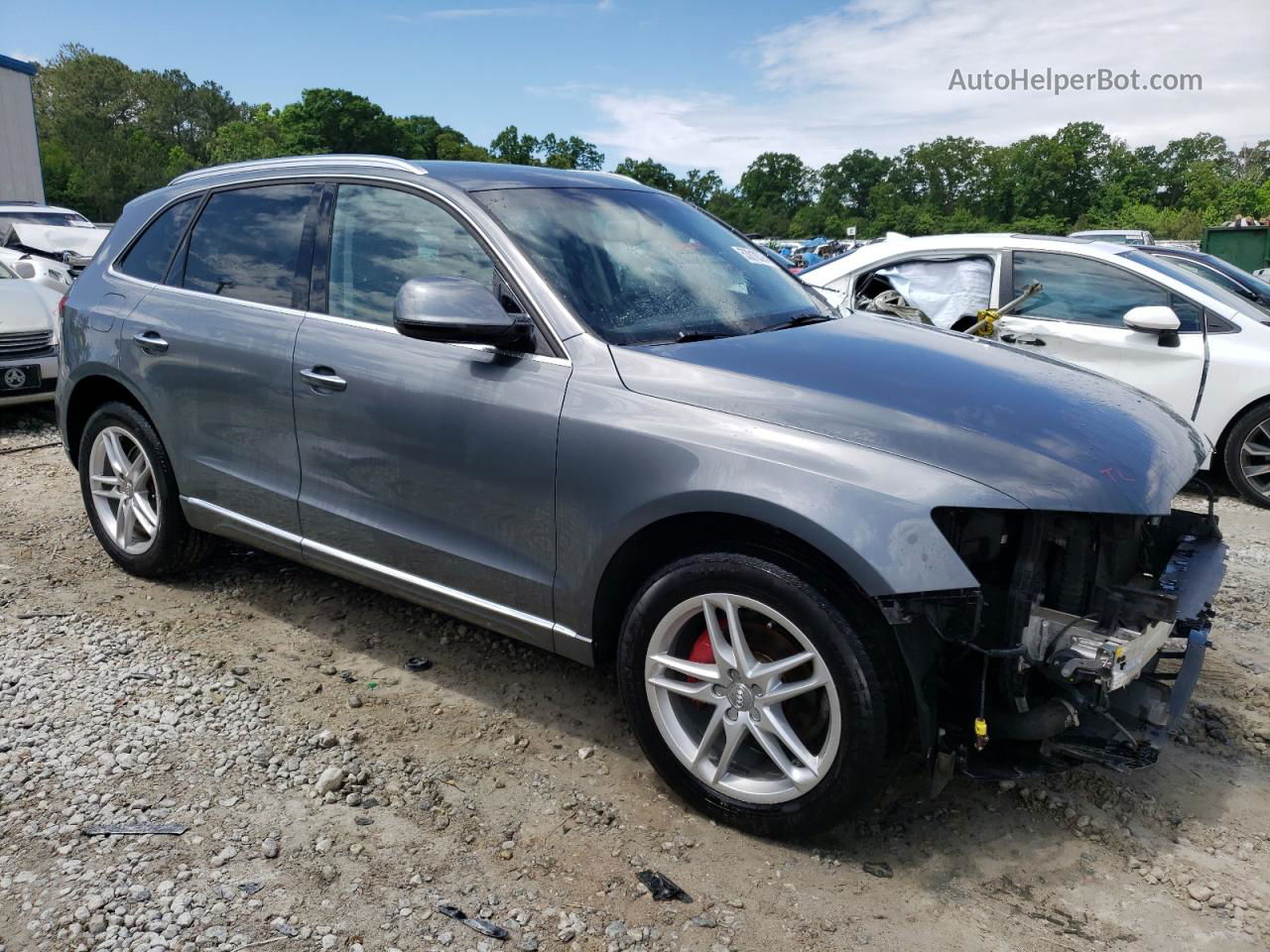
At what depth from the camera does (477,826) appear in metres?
2.80

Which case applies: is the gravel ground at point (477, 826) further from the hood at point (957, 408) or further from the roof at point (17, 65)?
the roof at point (17, 65)

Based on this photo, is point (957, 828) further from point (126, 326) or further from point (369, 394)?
point (126, 326)

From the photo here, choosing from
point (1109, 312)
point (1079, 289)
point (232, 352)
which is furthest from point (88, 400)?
point (1109, 312)

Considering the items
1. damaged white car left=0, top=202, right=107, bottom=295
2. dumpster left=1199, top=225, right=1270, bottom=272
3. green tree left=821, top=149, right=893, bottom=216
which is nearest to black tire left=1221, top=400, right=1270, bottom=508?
damaged white car left=0, top=202, right=107, bottom=295

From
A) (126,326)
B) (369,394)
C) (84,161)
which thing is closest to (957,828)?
(369,394)

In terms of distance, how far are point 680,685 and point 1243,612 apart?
3.00 meters

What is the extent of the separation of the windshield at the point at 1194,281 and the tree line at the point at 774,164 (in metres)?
55.8

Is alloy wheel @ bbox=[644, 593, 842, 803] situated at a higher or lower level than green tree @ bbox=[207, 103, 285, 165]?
lower

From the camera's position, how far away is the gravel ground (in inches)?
94.5

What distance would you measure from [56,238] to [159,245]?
43.4ft

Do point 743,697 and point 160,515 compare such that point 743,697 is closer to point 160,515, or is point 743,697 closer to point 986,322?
point 160,515

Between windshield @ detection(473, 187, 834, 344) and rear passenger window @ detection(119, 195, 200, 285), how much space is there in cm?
168

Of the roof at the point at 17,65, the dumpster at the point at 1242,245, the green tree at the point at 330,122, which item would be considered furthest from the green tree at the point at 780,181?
the dumpster at the point at 1242,245

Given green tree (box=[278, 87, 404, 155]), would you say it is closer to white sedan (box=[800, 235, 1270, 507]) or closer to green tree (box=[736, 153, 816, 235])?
green tree (box=[736, 153, 816, 235])
